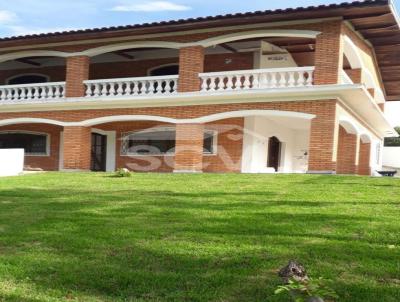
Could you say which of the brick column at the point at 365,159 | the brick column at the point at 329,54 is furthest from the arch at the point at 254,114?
the brick column at the point at 365,159

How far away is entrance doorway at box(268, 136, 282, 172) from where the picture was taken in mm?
20719

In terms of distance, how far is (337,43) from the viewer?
1461 centimetres

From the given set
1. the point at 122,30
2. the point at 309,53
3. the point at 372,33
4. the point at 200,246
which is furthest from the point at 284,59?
the point at 200,246

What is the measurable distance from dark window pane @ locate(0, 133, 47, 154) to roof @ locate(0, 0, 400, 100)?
15.3 feet

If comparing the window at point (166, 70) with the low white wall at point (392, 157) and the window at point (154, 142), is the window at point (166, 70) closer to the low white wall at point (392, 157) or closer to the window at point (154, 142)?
the window at point (154, 142)

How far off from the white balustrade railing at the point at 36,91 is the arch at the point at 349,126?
1011 centimetres

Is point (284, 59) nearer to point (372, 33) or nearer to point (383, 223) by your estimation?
point (372, 33)

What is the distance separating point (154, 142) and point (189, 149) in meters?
4.06

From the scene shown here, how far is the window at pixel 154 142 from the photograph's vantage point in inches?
744

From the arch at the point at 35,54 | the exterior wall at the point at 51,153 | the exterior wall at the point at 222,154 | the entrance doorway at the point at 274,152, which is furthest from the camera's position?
the exterior wall at the point at 51,153

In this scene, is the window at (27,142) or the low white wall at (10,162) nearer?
the low white wall at (10,162)

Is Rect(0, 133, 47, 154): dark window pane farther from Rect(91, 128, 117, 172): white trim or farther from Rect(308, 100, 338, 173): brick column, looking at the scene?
Rect(308, 100, 338, 173): brick column

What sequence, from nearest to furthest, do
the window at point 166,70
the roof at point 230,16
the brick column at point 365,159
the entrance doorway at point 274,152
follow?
the roof at point 230,16 → the window at point 166,70 → the entrance doorway at point 274,152 → the brick column at point 365,159

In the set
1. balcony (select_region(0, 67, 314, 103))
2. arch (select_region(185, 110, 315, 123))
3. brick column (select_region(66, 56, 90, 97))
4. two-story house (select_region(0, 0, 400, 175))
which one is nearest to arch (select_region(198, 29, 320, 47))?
two-story house (select_region(0, 0, 400, 175))
